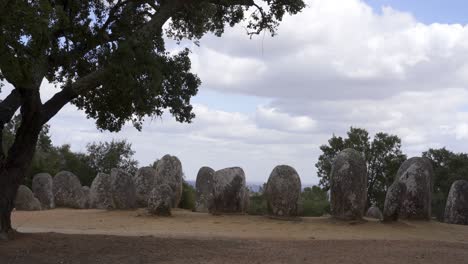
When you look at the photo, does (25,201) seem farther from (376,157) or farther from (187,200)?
(376,157)

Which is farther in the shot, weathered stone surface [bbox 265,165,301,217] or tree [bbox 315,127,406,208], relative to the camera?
tree [bbox 315,127,406,208]

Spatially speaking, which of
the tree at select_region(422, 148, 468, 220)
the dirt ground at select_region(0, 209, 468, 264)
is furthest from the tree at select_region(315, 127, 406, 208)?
the dirt ground at select_region(0, 209, 468, 264)

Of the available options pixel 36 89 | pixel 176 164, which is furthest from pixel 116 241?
pixel 176 164

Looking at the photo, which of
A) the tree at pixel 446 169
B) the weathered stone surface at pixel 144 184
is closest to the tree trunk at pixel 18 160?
the weathered stone surface at pixel 144 184

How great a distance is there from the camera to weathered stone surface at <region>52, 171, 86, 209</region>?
29.7 metres

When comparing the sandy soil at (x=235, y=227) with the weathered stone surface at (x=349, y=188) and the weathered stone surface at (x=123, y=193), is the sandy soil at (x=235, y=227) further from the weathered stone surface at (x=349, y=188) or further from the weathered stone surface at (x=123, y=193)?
the weathered stone surface at (x=123, y=193)

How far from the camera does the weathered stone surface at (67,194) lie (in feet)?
97.3

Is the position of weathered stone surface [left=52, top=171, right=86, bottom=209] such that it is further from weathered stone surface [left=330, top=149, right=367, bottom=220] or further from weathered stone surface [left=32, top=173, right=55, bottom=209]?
weathered stone surface [left=330, top=149, right=367, bottom=220]

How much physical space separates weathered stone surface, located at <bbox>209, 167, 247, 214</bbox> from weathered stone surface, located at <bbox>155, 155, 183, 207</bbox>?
4.07 m

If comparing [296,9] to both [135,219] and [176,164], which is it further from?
[176,164]

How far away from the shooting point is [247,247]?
503 inches

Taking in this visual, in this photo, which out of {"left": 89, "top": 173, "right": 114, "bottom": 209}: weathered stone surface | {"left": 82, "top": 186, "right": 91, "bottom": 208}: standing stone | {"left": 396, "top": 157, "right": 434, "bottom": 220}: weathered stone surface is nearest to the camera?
{"left": 396, "top": 157, "right": 434, "bottom": 220}: weathered stone surface

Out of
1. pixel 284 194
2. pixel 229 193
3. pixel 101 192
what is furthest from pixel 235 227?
pixel 101 192

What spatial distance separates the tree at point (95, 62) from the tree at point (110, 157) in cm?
2946
